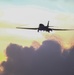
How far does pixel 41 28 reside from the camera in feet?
332

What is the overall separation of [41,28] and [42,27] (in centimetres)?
267

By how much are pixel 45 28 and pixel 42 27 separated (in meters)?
2.05

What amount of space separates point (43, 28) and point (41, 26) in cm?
333

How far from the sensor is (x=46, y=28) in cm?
9738

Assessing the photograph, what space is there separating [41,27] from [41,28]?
2249 millimetres

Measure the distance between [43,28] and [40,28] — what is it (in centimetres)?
256

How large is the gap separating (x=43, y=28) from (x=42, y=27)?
2.08 m

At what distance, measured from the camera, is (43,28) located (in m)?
101

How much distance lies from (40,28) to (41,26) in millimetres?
4643

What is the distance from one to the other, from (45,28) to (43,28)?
8.18ft

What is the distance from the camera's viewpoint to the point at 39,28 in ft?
338

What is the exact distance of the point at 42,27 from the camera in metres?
98.8

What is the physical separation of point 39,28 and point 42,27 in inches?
188
